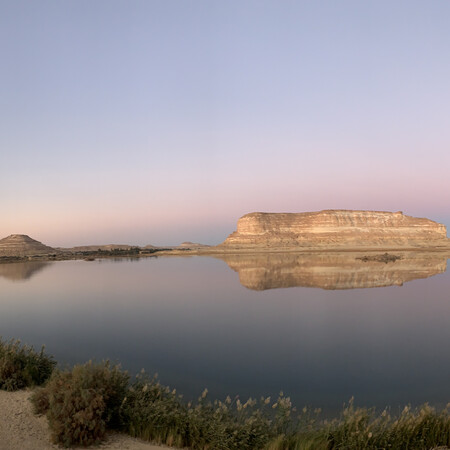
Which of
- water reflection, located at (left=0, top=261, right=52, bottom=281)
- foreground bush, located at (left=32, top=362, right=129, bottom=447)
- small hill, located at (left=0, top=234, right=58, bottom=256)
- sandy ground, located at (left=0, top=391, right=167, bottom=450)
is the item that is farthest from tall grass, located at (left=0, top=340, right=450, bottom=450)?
small hill, located at (left=0, top=234, right=58, bottom=256)

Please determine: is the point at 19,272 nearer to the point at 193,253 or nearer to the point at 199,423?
the point at 199,423

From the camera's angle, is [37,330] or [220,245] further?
[220,245]

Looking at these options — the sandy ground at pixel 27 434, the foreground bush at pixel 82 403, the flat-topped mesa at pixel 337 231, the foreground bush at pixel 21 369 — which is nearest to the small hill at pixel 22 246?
the flat-topped mesa at pixel 337 231

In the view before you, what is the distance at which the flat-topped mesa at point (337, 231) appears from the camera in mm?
102750

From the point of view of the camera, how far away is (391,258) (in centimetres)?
5212

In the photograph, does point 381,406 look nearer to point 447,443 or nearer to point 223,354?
point 447,443

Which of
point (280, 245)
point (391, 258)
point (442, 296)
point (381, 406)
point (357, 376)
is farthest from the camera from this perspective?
point (280, 245)

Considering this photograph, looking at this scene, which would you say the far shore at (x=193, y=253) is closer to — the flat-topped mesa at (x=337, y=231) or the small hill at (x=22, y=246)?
the flat-topped mesa at (x=337, y=231)

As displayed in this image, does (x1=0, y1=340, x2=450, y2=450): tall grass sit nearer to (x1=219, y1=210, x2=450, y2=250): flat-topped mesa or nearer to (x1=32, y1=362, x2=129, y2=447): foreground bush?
(x1=32, y1=362, x2=129, y2=447): foreground bush

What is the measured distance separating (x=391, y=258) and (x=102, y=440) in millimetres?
53094

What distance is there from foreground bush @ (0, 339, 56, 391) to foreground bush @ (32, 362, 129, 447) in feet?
4.68

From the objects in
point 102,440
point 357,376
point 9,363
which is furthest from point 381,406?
point 9,363

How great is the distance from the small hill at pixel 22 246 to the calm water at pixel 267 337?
92.3 meters

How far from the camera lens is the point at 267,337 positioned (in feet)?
38.1
